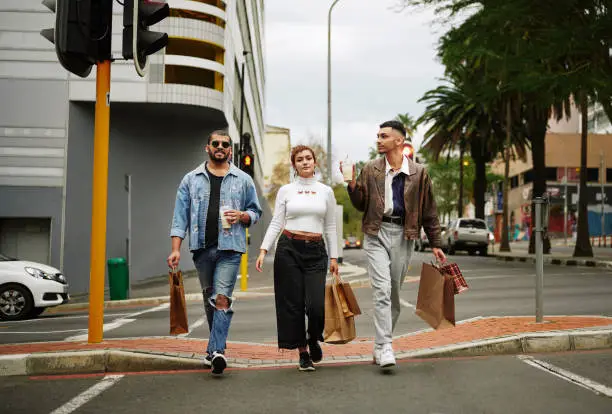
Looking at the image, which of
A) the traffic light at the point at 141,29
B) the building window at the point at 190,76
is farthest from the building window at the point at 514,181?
the traffic light at the point at 141,29

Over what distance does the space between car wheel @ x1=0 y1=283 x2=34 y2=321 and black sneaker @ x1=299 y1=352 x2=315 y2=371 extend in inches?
348

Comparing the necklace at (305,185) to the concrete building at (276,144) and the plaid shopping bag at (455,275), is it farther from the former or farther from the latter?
the concrete building at (276,144)

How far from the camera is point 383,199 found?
6.47m

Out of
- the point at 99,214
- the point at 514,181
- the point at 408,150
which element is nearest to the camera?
the point at 99,214

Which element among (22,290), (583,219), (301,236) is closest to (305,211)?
(301,236)

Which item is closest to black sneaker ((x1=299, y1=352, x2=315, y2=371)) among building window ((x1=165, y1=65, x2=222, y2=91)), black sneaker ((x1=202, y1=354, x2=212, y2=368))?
black sneaker ((x1=202, y1=354, x2=212, y2=368))

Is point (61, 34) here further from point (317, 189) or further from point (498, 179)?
point (498, 179)

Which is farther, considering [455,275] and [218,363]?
[455,275]

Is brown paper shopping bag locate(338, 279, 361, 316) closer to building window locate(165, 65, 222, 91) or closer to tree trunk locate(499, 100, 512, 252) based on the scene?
building window locate(165, 65, 222, 91)

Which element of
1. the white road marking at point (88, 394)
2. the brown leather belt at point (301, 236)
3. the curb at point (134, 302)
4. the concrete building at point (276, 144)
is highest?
the concrete building at point (276, 144)

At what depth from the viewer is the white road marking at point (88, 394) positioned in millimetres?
5070

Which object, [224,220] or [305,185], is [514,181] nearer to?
[305,185]

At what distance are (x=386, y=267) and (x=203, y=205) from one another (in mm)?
1604

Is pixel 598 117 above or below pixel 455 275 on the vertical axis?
above
